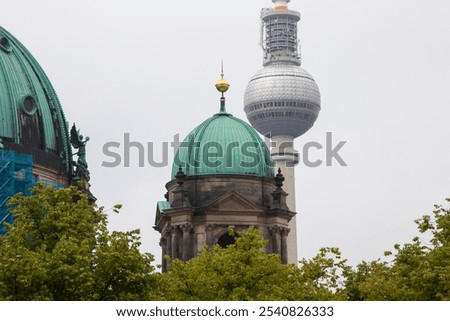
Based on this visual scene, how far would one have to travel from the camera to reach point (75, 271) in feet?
192

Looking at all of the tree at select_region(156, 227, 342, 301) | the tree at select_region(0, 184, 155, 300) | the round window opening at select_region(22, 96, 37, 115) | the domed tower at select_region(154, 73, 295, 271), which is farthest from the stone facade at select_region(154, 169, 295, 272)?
the tree at select_region(0, 184, 155, 300)

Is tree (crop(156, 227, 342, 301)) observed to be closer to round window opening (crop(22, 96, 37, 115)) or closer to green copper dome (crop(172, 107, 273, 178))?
round window opening (crop(22, 96, 37, 115))

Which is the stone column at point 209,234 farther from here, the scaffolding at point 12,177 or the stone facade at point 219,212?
the scaffolding at point 12,177

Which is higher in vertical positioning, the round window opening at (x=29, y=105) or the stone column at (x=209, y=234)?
the round window opening at (x=29, y=105)

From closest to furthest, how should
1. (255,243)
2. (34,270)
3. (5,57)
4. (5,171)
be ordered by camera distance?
(34,270)
(255,243)
(5,171)
(5,57)

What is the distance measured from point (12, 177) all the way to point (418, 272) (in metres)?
34.0

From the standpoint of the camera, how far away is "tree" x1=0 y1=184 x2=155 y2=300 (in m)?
58.5

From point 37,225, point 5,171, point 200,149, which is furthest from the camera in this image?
point 200,149

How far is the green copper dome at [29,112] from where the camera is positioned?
9468 centimetres

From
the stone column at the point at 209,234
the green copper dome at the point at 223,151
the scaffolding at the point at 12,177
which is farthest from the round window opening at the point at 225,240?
the scaffolding at the point at 12,177

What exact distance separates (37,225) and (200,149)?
139ft
